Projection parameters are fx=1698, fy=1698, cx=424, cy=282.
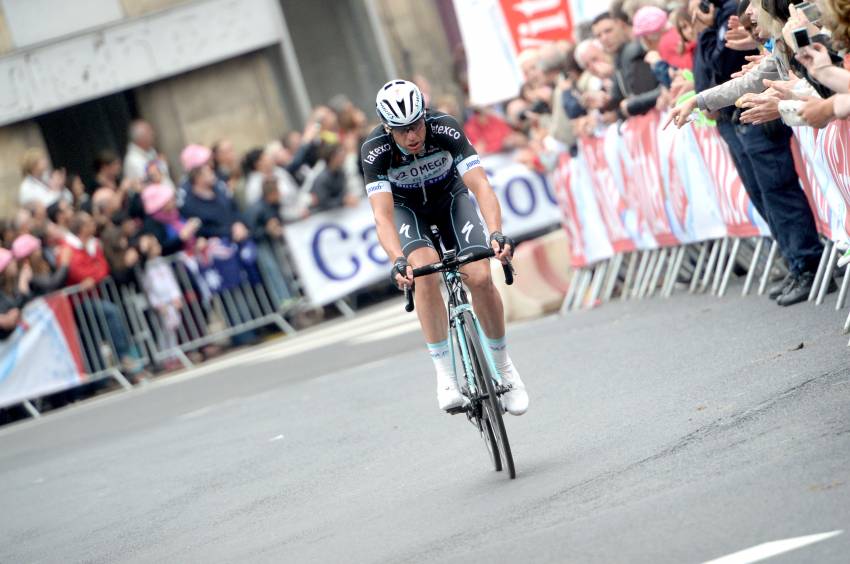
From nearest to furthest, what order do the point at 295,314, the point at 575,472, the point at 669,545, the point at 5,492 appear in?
the point at 669,545, the point at 575,472, the point at 5,492, the point at 295,314

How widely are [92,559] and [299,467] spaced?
2.02m

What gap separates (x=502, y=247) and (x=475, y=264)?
588 millimetres

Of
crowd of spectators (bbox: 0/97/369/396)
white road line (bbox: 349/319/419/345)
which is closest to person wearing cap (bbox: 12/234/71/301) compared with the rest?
crowd of spectators (bbox: 0/97/369/396)

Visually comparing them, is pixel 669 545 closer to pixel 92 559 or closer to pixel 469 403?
pixel 469 403

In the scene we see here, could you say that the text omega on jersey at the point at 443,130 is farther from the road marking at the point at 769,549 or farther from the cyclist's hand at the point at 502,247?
the road marking at the point at 769,549

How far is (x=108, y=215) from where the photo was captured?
2102cm

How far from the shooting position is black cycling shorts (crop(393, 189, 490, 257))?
9281mm

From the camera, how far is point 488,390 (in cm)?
843

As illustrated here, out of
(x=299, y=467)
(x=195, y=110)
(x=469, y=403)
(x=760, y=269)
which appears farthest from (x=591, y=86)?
(x=195, y=110)

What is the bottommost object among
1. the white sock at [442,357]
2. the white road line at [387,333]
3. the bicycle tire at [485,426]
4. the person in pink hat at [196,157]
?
the white road line at [387,333]

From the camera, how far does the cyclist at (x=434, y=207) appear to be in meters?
8.98

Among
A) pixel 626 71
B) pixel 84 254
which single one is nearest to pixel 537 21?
pixel 626 71

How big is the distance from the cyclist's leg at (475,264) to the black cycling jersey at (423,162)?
15cm

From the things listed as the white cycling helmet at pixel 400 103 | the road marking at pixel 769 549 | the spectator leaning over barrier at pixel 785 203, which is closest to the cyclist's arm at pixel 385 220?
the white cycling helmet at pixel 400 103
